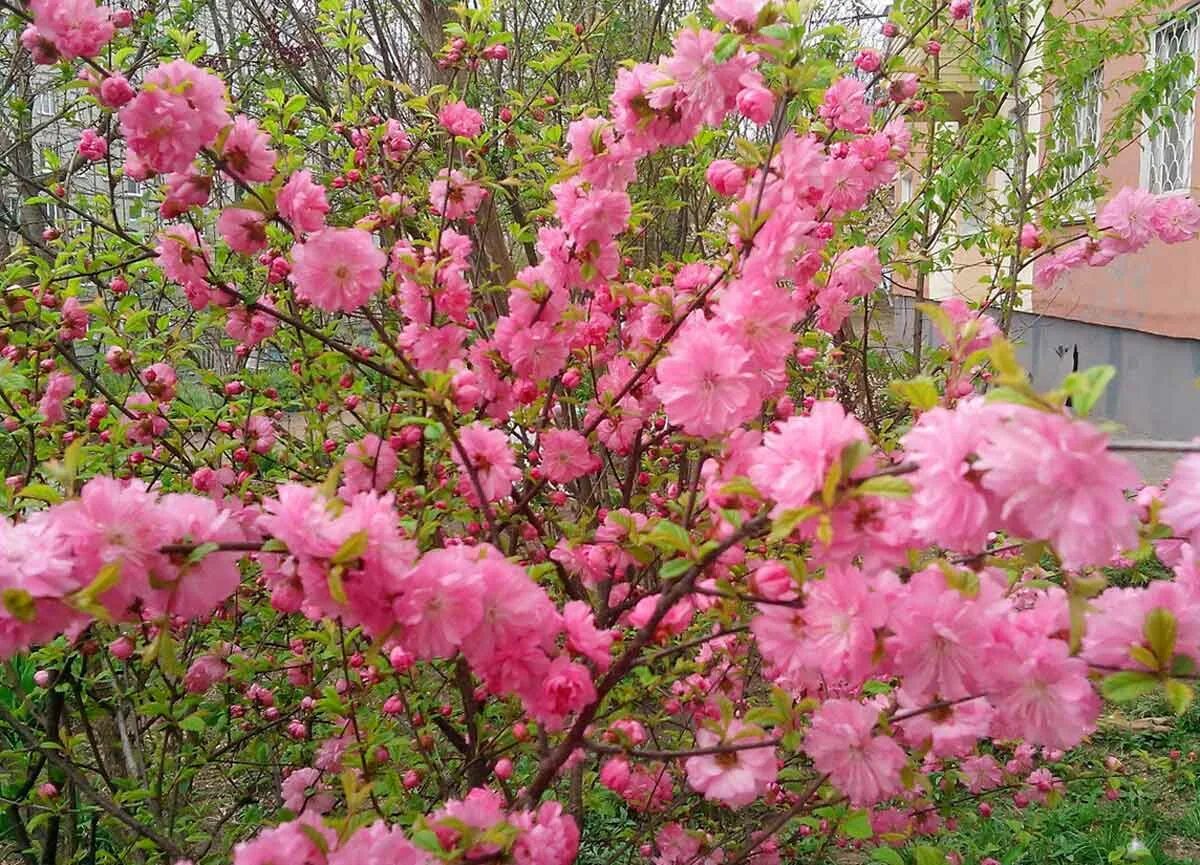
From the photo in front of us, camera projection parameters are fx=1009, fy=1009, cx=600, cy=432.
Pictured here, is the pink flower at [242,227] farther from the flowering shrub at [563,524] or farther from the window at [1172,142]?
the window at [1172,142]

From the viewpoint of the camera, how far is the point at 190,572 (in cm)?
102

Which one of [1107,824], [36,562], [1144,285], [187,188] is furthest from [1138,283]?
[36,562]

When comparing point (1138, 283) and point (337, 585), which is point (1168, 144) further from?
point (337, 585)

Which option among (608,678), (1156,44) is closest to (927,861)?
(608,678)

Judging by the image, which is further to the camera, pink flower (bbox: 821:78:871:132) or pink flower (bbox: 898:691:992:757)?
pink flower (bbox: 821:78:871:132)

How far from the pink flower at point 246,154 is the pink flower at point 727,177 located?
28.4 inches

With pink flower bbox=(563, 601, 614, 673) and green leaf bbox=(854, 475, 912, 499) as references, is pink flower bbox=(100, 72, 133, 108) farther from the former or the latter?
green leaf bbox=(854, 475, 912, 499)

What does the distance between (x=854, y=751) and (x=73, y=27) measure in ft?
4.96

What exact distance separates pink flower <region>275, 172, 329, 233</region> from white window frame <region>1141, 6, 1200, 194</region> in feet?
21.2

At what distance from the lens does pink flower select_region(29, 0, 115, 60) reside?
1470 mm

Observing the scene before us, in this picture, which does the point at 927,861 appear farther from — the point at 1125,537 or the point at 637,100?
the point at 637,100

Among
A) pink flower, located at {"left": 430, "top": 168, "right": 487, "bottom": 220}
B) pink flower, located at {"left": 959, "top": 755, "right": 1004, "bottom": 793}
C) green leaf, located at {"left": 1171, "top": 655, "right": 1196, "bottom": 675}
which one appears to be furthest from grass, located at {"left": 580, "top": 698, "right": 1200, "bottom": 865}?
green leaf, located at {"left": 1171, "top": 655, "right": 1196, "bottom": 675}

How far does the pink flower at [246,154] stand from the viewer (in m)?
1.50

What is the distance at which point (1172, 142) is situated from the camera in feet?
24.1
